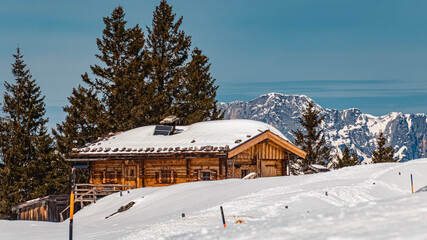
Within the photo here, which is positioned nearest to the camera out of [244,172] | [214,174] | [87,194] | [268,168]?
[87,194]

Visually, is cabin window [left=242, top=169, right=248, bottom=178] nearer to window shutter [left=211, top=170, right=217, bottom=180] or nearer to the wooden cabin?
the wooden cabin

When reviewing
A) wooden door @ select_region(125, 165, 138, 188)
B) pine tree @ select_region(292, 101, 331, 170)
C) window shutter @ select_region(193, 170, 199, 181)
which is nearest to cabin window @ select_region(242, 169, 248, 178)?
window shutter @ select_region(193, 170, 199, 181)

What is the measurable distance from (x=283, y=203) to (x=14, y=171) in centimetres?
3091

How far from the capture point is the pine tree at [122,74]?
42156 mm

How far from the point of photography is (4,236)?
13.4m

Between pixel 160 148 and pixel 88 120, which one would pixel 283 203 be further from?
pixel 88 120

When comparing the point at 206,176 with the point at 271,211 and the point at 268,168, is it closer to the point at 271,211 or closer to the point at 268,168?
the point at 268,168

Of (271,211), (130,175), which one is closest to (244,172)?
(130,175)


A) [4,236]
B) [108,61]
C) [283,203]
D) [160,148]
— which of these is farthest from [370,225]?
[108,61]

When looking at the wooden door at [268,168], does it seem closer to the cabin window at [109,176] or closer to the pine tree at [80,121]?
the cabin window at [109,176]

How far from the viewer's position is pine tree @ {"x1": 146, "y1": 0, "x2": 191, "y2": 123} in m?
45.5

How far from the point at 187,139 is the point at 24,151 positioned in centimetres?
1728

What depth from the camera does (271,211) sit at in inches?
520

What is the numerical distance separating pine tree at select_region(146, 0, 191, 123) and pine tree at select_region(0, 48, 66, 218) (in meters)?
11.0
